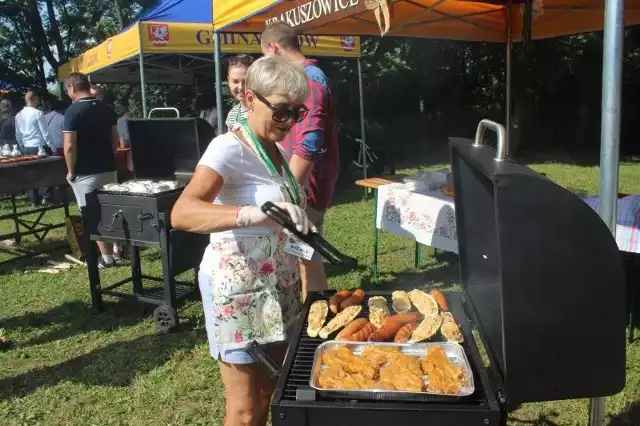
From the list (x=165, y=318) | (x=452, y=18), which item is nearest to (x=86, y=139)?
(x=165, y=318)

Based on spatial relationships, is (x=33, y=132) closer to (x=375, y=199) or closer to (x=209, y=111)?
(x=209, y=111)

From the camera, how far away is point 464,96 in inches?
723

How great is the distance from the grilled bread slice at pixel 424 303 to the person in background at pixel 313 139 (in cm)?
78

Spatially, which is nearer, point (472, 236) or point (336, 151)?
point (472, 236)

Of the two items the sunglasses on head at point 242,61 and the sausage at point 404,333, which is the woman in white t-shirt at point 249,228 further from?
the sunglasses on head at point 242,61

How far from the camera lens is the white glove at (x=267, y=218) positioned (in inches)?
61.0

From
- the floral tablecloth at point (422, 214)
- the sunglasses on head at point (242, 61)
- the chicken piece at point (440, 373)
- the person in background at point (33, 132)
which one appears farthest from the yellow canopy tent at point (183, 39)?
the chicken piece at point (440, 373)

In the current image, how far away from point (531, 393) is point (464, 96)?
18.1 meters

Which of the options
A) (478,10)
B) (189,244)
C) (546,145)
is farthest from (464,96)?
(189,244)

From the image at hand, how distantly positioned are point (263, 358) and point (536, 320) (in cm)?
87

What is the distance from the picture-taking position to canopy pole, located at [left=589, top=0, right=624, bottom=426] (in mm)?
1691

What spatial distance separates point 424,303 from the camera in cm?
200

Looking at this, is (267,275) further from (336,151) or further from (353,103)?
(353,103)

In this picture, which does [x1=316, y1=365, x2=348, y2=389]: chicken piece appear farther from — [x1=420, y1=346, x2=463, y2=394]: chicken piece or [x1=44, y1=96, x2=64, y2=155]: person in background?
[x1=44, y1=96, x2=64, y2=155]: person in background
